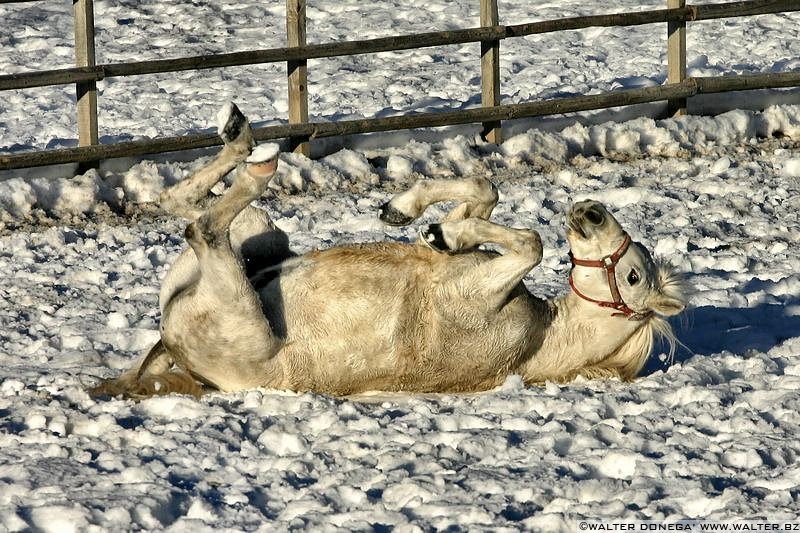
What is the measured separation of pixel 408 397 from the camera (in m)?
4.76

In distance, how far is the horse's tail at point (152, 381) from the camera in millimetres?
4703

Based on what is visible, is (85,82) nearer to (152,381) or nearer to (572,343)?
(152,381)

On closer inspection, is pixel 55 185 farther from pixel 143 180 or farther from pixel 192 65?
pixel 192 65

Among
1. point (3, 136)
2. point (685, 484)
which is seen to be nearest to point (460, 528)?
point (685, 484)

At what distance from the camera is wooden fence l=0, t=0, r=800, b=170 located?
8039 mm

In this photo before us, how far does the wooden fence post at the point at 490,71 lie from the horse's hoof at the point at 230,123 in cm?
489

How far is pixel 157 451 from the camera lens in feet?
13.6

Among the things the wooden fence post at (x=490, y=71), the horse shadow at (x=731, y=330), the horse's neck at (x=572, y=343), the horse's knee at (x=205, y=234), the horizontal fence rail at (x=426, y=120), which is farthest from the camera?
the wooden fence post at (x=490, y=71)

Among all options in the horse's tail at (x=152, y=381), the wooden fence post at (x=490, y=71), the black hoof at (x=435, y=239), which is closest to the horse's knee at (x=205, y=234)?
the horse's tail at (x=152, y=381)

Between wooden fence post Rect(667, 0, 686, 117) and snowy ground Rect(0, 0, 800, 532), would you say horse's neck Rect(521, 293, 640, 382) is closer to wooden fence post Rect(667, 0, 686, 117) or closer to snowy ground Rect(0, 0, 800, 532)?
snowy ground Rect(0, 0, 800, 532)

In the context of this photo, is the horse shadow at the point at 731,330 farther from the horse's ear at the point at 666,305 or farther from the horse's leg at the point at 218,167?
the horse's leg at the point at 218,167

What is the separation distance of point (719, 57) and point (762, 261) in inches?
218

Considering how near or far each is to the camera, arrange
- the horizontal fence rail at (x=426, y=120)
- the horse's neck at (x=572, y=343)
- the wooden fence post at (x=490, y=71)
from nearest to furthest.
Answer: the horse's neck at (x=572, y=343)
the horizontal fence rail at (x=426, y=120)
the wooden fence post at (x=490, y=71)

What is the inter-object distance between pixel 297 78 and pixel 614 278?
4.48 metres
